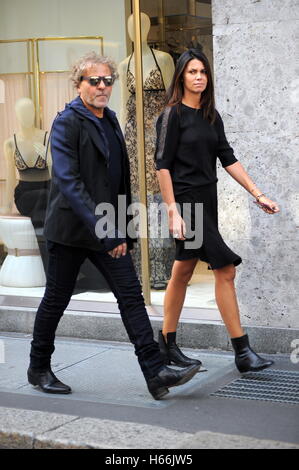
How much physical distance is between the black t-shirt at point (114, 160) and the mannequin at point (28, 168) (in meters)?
2.53

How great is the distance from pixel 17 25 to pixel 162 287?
2.49 m

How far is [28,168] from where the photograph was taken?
27.4 feet

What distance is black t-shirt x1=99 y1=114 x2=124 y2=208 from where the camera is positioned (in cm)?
575

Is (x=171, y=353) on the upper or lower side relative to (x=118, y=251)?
lower

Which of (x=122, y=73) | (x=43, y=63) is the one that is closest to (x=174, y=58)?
(x=122, y=73)

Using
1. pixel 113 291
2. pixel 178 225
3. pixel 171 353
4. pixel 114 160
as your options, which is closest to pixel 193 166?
pixel 178 225

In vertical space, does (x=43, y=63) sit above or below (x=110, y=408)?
above

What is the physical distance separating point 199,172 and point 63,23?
2.54 meters

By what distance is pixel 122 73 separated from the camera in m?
7.83

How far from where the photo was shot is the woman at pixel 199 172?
6.07 m

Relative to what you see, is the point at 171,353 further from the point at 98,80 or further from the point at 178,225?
the point at 98,80

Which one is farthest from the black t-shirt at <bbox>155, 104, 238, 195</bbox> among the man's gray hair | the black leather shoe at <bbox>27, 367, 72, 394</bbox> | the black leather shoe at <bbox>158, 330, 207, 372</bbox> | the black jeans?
the black leather shoe at <bbox>27, 367, 72, 394</bbox>

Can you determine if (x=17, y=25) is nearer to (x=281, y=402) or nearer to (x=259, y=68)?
(x=259, y=68)

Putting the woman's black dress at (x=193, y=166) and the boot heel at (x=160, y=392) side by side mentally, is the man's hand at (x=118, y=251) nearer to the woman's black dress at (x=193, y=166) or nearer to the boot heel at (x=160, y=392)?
the woman's black dress at (x=193, y=166)
